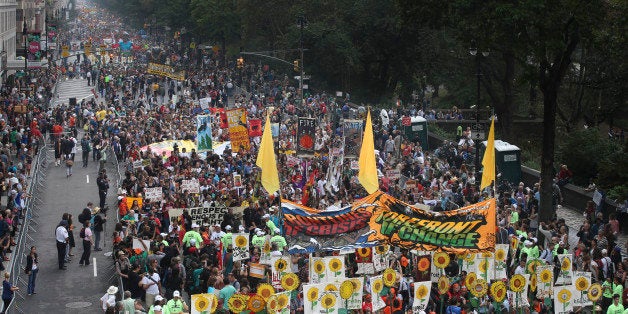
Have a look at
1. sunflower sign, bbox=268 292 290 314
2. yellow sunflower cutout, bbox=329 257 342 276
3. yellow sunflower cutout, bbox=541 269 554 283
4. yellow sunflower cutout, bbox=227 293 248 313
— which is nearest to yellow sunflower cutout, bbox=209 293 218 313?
yellow sunflower cutout, bbox=227 293 248 313

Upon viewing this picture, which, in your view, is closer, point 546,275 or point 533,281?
point 546,275

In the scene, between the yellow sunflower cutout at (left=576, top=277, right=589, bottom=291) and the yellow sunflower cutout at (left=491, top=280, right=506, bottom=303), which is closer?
the yellow sunflower cutout at (left=491, top=280, right=506, bottom=303)

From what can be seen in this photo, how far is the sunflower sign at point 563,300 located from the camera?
20.1 m

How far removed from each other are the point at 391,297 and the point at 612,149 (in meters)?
21.5

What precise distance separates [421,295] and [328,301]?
2058mm

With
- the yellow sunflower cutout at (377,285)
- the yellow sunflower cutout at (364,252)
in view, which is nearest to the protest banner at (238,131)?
the yellow sunflower cutout at (364,252)

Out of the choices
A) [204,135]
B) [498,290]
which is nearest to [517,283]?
[498,290]

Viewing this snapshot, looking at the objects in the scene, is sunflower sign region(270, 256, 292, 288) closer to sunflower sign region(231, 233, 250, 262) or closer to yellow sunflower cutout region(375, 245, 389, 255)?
sunflower sign region(231, 233, 250, 262)

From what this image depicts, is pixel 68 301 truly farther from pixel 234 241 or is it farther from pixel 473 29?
pixel 473 29

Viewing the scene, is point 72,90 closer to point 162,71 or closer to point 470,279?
point 162,71

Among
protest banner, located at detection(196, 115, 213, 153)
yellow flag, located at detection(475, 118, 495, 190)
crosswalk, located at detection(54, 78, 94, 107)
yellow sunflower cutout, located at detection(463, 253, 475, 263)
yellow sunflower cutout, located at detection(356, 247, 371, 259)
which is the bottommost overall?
crosswalk, located at detection(54, 78, 94, 107)

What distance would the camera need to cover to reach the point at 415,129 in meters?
48.3

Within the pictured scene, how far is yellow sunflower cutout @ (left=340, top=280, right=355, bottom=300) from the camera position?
62.4 ft

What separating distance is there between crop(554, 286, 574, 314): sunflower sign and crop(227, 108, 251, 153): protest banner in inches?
748
